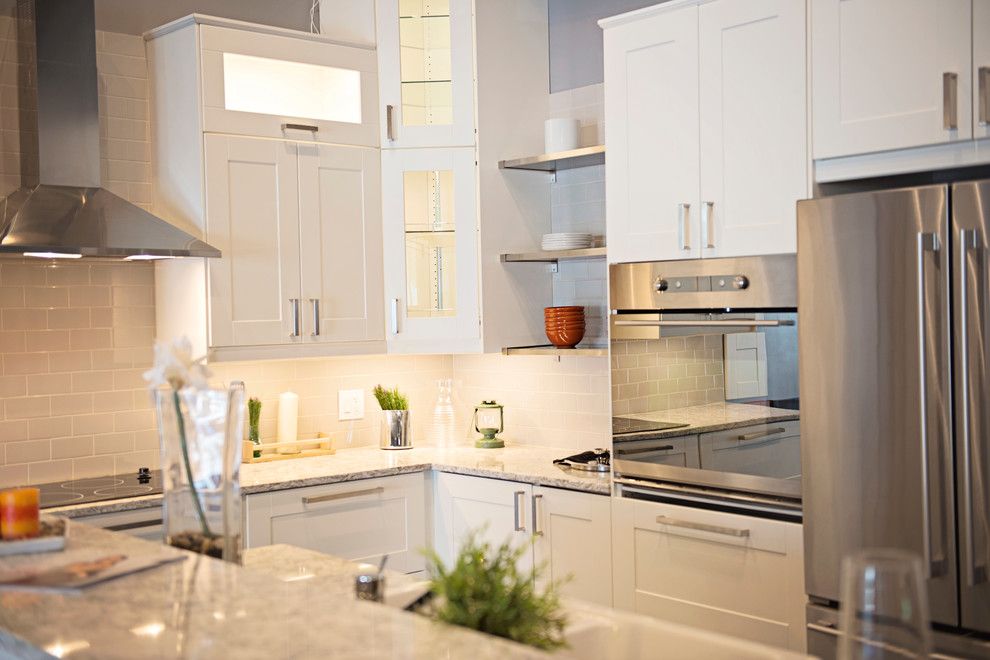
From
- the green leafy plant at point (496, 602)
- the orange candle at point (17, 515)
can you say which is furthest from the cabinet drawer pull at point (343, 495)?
the green leafy plant at point (496, 602)

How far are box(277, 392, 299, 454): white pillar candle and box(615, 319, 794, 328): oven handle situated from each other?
1.52 m

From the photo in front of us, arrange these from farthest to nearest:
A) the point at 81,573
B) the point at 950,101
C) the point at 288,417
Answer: the point at 288,417 < the point at 950,101 < the point at 81,573

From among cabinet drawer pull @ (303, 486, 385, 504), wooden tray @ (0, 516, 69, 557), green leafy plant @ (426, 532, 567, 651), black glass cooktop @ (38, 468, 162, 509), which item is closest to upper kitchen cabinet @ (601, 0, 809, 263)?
cabinet drawer pull @ (303, 486, 385, 504)

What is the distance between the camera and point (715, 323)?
3.23 m

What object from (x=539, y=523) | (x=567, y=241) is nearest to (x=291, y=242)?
(x=567, y=241)

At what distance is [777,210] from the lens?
313cm

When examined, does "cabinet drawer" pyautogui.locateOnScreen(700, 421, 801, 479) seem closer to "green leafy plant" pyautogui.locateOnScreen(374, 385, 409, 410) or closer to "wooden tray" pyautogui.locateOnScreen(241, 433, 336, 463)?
"green leafy plant" pyautogui.locateOnScreen(374, 385, 409, 410)

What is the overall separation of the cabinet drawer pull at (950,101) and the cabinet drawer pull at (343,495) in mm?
2322

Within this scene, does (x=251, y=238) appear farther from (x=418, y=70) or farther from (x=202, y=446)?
(x=202, y=446)

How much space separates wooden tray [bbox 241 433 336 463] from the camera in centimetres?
414

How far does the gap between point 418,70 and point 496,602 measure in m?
3.22

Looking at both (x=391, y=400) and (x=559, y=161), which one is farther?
(x=391, y=400)

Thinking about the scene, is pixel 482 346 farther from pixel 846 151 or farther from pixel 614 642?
pixel 614 642

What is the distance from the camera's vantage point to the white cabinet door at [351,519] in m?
3.72
